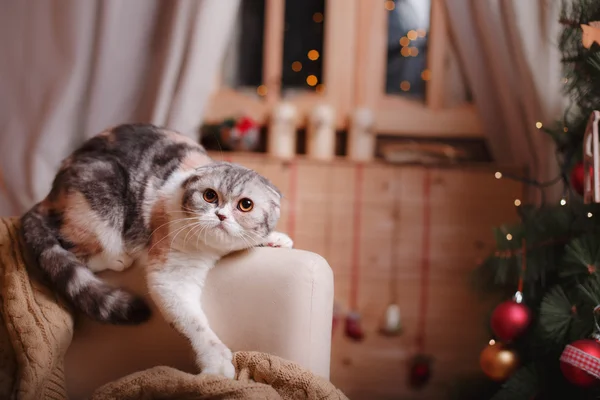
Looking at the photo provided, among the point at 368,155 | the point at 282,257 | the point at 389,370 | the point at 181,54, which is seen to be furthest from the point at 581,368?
the point at 181,54

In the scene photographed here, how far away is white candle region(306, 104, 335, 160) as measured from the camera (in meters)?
2.10

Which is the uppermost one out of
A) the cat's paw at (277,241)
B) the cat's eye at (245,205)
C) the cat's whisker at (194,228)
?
the cat's eye at (245,205)

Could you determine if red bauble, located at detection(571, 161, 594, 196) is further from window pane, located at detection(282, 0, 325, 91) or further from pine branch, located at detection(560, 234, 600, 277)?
window pane, located at detection(282, 0, 325, 91)

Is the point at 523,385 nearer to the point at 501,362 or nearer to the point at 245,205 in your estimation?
the point at 501,362

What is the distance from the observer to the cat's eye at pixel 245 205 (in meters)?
1.04

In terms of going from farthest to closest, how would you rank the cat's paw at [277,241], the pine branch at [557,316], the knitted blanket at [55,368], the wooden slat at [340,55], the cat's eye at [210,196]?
the wooden slat at [340,55]
the pine branch at [557,316]
the cat's paw at [277,241]
the cat's eye at [210,196]
the knitted blanket at [55,368]

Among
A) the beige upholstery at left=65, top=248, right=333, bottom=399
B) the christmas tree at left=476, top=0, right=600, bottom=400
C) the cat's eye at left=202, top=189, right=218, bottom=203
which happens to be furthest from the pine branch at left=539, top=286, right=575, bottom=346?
the cat's eye at left=202, top=189, right=218, bottom=203

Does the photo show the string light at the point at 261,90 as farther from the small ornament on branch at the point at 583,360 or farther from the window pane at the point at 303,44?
the small ornament on branch at the point at 583,360

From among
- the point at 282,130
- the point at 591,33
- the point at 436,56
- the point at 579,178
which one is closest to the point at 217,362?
the point at 579,178

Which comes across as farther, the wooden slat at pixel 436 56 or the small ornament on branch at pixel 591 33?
the wooden slat at pixel 436 56

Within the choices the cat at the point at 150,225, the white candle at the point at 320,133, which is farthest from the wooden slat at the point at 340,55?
the cat at the point at 150,225

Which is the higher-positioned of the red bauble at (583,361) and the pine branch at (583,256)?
the pine branch at (583,256)

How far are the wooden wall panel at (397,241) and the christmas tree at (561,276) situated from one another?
403mm

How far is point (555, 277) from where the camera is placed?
59.7 inches
